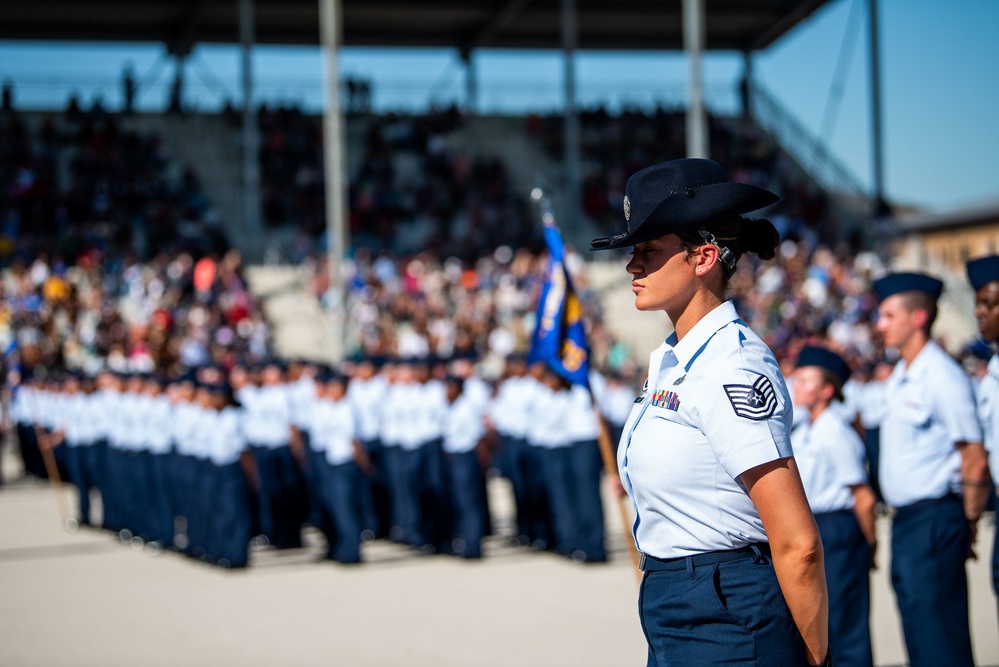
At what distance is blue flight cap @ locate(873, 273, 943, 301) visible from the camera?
217 inches

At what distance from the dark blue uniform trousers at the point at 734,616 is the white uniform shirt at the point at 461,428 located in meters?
9.05

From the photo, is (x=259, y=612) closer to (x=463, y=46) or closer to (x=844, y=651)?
(x=844, y=651)

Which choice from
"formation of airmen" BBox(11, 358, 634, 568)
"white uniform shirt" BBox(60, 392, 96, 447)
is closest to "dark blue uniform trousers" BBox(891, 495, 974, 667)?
"formation of airmen" BBox(11, 358, 634, 568)

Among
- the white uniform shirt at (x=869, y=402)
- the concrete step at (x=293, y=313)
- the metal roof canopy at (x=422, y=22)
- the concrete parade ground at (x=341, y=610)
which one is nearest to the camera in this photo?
the concrete parade ground at (x=341, y=610)

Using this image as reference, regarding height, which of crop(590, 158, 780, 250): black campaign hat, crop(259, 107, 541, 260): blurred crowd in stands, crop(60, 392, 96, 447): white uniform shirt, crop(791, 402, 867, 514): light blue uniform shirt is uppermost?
crop(259, 107, 541, 260): blurred crowd in stands

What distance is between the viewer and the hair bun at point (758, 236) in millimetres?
3137

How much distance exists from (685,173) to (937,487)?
2.84 metres

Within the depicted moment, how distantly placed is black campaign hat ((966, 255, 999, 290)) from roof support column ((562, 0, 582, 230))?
1016 inches

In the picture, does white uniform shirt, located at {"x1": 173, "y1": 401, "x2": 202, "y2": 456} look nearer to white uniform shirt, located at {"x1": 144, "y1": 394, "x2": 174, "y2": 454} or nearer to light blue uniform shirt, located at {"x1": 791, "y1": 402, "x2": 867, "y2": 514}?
white uniform shirt, located at {"x1": 144, "y1": 394, "x2": 174, "y2": 454}

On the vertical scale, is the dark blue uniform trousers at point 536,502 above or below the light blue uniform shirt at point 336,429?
below

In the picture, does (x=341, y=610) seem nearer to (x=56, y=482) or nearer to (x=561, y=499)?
(x=561, y=499)

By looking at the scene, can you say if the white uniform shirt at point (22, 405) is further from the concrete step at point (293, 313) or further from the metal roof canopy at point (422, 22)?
the metal roof canopy at point (422, 22)

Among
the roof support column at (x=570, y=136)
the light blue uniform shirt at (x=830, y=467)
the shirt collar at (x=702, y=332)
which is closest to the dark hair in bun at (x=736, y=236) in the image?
the shirt collar at (x=702, y=332)

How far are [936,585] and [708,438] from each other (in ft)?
9.26
